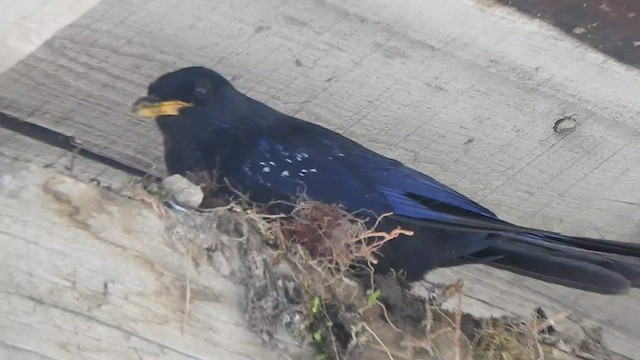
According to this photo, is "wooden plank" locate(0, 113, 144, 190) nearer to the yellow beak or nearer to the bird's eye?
the yellow beak

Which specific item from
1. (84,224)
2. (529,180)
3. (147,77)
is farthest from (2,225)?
(529,180)

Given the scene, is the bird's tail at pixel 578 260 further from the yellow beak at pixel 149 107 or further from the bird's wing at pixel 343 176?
the yellow beak at pixel 149 107

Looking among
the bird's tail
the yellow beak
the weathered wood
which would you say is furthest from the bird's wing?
the weathered wood

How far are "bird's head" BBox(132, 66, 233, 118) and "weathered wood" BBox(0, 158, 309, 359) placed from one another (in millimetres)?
378

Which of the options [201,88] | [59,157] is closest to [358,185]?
[201,88]

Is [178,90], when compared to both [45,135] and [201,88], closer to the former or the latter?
[201,88]

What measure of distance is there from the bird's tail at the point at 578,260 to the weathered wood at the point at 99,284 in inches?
26.6

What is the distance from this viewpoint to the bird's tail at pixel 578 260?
6.34ft

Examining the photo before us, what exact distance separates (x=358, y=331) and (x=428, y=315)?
0.65 ft

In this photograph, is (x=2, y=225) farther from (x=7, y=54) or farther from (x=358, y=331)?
(x=358, y=331)

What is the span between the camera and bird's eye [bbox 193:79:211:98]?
2.00 m

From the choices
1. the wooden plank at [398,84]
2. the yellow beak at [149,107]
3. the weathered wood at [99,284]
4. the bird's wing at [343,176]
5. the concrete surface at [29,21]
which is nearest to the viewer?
the weathered wood at [99,284]

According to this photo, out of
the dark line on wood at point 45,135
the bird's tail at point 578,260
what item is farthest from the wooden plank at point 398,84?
the bird's tail at point 578,260

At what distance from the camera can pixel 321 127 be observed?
2062 mm
